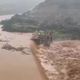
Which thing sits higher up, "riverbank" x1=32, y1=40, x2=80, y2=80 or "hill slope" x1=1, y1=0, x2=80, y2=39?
"hill slope" x1=1, y1=0, x2=80, y2=39

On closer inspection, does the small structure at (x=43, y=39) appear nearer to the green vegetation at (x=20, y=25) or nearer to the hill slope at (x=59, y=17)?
the hill slope at (x=59, y=17)

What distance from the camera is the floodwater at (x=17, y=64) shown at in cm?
1477

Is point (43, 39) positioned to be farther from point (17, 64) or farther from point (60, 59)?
point (17, 64)

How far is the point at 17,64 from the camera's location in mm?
16844

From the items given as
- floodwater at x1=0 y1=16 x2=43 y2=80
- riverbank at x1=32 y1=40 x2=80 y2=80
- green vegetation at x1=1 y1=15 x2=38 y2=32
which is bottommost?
riverbank at x1=32 y1=40 x2=80 y2=80

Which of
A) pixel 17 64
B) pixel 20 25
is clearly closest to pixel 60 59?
pixel 17 64

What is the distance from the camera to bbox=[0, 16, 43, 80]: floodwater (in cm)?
1477

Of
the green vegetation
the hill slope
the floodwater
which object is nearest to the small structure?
the floodwater

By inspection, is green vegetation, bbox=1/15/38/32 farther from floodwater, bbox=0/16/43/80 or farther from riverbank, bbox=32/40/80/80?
floodwater, bbox=0/16/43/80

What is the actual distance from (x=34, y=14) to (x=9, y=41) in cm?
1578

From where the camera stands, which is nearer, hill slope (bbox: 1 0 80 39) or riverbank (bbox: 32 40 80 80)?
riverbank (bbox: 32 40 80 80)

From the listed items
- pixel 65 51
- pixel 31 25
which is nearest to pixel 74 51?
pixel 65 51

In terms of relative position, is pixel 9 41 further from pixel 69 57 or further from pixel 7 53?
pixel 69 57

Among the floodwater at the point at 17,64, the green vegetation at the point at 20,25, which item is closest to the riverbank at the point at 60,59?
the floodwater at the point at 17,64
